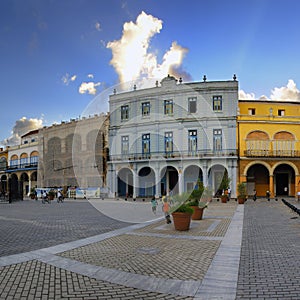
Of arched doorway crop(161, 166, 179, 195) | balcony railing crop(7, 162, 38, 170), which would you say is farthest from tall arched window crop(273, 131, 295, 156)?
balcony railing crop(7, 162, 38, 170)

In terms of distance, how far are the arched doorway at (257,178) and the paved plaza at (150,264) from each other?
27.4 meters

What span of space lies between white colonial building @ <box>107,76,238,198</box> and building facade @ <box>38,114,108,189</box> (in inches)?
114

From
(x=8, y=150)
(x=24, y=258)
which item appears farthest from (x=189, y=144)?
(x=8, y=150)

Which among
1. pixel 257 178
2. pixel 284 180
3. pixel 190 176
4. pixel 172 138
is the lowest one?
pixel 284 180

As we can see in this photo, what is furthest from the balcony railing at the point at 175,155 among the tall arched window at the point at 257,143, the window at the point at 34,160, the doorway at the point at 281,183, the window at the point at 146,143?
the window at the point at 34,160

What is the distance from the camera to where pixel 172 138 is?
4031 centimetres

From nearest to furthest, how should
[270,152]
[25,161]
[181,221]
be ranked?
1. [181,221]
2. [270,152]
3. [25,161]

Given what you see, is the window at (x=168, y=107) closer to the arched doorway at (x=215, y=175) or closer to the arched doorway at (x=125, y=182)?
the arched doorway at (x=215, y=175)

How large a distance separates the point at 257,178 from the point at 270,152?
388 centimetres

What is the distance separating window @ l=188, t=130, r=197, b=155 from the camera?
38972 mm

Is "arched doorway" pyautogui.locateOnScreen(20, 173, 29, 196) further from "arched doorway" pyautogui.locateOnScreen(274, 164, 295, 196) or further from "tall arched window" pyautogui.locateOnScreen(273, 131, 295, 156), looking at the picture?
"tall arched window" pyautogui.locateOnScreen(273, 131, 295, 156)

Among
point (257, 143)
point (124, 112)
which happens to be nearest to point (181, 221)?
point (257, 143)

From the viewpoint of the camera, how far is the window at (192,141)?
3897cm

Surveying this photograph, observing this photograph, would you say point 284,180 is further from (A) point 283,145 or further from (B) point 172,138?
(B) point 172,138
